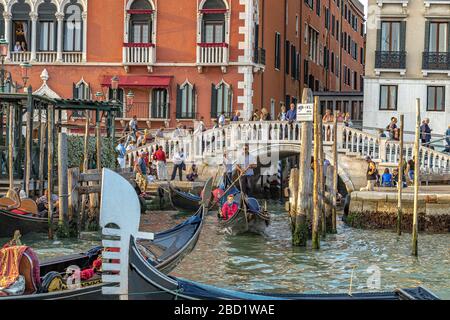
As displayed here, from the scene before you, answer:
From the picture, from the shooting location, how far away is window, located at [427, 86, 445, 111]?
22344 millimetres

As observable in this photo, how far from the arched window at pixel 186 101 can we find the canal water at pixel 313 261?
7.26 m

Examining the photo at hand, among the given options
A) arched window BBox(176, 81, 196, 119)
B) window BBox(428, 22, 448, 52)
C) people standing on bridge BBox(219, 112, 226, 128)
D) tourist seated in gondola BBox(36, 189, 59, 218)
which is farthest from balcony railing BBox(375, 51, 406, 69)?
tourist seated in gondola BBox(36, 189, 59, 218)

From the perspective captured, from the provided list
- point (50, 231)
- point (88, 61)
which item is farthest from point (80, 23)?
point (50, 231)

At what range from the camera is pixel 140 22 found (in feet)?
75.6

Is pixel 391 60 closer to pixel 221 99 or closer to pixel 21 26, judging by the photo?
pixel 221 99

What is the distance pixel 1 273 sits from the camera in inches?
289

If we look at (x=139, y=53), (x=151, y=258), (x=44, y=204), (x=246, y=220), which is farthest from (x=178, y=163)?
(x=151, y=258)

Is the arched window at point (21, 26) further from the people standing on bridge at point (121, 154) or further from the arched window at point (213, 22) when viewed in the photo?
the people standing on bridge at point (121, 154)

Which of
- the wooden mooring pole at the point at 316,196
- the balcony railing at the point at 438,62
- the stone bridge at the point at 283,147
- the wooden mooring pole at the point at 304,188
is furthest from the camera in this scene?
the balcony railing at the point at 438,62

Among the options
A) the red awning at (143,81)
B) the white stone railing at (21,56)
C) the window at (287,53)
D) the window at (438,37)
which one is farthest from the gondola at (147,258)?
the window at (287,53)

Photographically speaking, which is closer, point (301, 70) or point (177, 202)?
point (177, 202)

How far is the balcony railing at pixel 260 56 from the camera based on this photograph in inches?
901
